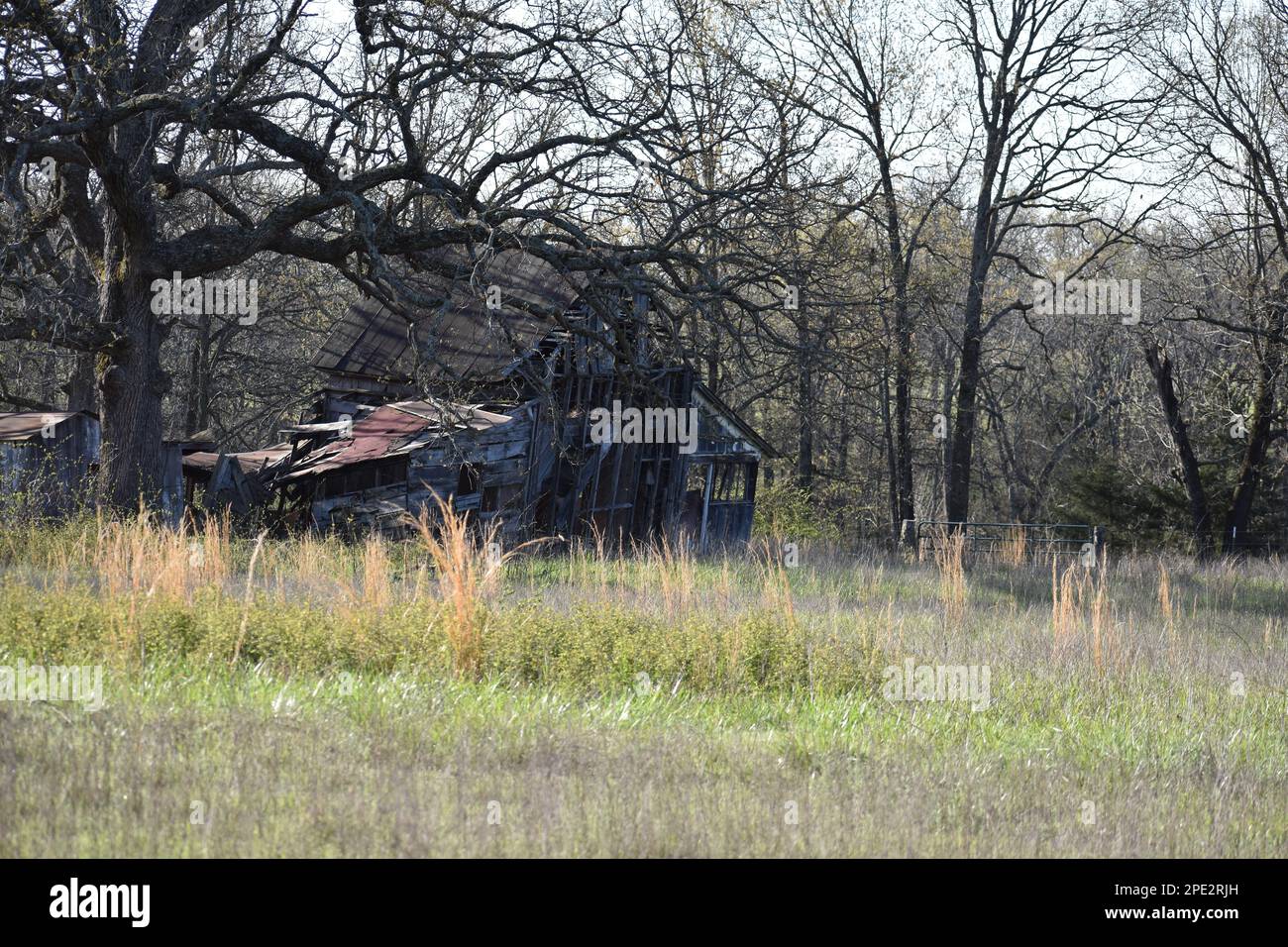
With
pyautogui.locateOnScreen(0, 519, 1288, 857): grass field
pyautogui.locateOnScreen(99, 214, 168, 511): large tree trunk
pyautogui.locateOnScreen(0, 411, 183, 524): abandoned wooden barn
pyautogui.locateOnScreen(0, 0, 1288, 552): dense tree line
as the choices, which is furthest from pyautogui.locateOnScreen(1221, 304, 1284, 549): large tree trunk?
pyautogui.locateOnScreen(99, 214, 168, 511): large tree trunk

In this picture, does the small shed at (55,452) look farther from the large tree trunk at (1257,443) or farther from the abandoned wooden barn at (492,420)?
the large tree trunk at (1257,443)

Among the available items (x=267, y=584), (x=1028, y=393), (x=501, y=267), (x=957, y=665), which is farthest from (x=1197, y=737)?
(x=1028, y=393)

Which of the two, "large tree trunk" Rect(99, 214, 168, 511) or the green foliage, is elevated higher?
"large tree trunk" Rect(99, 214, 168, 511)

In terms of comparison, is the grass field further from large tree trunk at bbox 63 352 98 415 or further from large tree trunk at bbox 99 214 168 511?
large tree trunk at bbox 63 352 98 415

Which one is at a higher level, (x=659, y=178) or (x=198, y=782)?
(x=659, y=178)

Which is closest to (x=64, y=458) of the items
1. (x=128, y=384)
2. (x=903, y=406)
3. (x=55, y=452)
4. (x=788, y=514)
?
(x=55, y=452)

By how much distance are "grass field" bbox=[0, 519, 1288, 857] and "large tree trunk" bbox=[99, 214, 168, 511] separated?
539 cm

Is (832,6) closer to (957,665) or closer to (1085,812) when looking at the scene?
(957,665)

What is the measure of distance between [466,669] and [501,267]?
1662cm

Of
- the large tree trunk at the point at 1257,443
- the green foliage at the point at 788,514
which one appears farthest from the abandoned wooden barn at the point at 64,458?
the large tree trunk at the point at 1257,443

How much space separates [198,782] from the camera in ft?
18.1

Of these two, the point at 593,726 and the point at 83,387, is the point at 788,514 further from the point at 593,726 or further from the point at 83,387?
the point at 593,726

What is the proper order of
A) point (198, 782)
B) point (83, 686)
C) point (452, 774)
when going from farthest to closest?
point (83, 686) → point (452, 774) → point (198, 782)

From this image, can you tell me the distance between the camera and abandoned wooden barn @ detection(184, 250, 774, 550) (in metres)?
17.3
